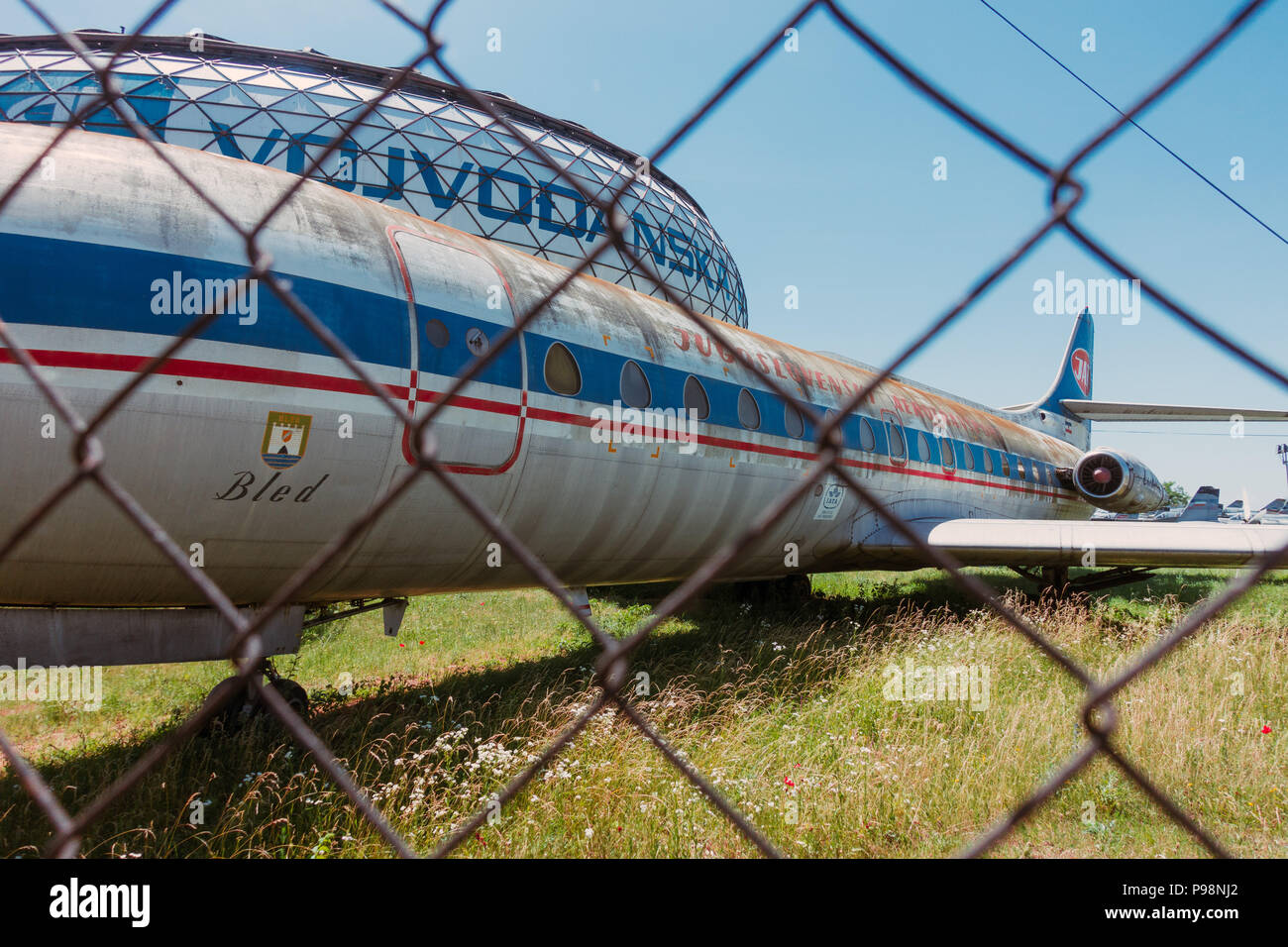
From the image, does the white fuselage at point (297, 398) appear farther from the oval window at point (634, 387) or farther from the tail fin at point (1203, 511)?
the tail fin at point (1203, 511)

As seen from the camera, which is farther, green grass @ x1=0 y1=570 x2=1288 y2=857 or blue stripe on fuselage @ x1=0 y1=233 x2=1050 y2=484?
green grass @ x1=0 y1=570 x2=1288 y2=857

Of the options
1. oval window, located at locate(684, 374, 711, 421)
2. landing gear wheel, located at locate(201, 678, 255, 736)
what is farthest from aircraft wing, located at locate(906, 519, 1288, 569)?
landing gear wheel, located at locate(201, 678, 255, 736)

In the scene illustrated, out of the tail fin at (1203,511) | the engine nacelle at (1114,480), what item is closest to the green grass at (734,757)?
the engine nacelle at (1114,480)

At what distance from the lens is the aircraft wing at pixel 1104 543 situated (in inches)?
340

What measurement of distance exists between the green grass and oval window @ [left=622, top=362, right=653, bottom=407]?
257 cm

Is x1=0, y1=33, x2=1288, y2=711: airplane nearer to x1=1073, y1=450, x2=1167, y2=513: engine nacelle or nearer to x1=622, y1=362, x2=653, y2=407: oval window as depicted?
x1=622, y1=362, x2=653, y2=407: oval window

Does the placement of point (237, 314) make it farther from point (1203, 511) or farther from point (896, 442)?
point (1203, 511)

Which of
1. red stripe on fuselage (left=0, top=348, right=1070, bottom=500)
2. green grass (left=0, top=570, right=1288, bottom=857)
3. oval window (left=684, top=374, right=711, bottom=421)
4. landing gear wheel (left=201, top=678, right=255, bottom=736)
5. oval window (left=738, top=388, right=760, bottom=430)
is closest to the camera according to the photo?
red stripe on fuselage (left=0, top=348, right=1070, bottom=500)

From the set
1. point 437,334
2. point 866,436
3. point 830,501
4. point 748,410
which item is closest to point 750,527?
point 437,334

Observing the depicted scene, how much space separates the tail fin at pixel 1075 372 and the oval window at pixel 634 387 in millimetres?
19013

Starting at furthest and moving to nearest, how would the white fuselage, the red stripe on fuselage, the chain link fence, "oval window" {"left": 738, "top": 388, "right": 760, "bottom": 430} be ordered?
"oval window" {"left": 738, "top": 388, "right": 760, "bottom": 430}
the white fuselage
the red stripe on fuselage
the chain link fence

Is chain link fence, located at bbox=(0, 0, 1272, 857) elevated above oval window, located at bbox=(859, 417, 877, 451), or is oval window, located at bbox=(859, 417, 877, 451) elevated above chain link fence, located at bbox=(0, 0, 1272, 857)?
oval window, located at bbox=(859, 417, 877, 451)

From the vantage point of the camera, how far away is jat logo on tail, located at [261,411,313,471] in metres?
4.27
